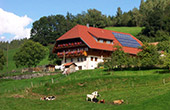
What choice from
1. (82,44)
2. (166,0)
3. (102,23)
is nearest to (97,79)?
(82,44)

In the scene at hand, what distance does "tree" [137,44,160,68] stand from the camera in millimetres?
60844

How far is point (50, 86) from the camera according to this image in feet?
171

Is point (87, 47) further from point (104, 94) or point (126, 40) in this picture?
point (104, 94)

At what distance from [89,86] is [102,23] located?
377 ft

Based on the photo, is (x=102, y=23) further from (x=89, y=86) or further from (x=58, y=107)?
(x=58, y=107)

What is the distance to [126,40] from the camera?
298 ft

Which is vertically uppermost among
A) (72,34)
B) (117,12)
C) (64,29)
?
(117,12)

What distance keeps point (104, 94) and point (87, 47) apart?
127ft

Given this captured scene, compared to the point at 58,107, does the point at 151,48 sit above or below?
above

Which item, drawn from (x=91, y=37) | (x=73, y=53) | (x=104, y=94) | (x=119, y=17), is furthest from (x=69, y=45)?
(x=119, y=17)

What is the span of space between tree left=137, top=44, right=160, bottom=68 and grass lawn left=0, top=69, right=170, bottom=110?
239 cm

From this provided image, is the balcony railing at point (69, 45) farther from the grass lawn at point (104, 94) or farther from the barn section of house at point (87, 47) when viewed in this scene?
the grass lawn at point (104, 94)

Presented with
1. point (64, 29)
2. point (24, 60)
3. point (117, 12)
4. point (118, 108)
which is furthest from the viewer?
point (117, 12)

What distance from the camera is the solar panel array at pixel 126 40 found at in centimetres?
8768
